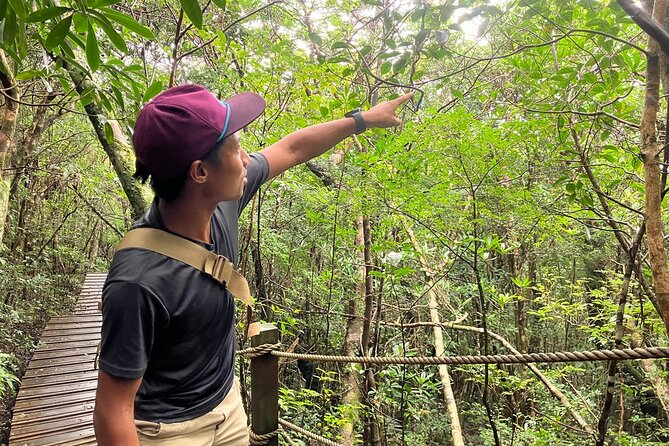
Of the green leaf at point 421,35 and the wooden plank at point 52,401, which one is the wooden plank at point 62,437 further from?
the green leaf at point 421,35

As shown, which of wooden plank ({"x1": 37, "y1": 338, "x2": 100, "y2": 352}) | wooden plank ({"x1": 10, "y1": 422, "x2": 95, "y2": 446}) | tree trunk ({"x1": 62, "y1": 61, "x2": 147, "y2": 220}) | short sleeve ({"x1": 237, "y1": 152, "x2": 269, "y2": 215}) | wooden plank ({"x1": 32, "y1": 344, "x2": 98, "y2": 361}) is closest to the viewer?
short sleeve ({"x1": 237, "y1": 152, "x2": 269, "y2": 215})

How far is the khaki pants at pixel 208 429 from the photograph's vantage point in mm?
1027

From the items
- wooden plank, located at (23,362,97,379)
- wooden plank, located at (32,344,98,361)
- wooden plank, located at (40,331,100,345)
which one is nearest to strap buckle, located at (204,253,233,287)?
wooden plank, located at (23,362,97,379)

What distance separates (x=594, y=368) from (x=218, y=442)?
7.14 m

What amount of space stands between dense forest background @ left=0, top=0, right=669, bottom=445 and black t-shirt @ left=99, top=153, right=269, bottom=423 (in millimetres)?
528

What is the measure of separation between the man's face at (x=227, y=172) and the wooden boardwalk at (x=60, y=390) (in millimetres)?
2889

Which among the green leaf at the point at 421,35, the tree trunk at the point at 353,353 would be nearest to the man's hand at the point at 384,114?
the green leaf at the point at 421,35

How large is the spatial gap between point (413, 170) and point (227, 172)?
1.61 m

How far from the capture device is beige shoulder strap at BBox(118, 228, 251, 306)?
971 mm

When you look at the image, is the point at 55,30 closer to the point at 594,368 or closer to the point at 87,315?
the point at 87,315

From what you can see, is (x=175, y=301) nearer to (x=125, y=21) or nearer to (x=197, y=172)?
(x=197, y=172)

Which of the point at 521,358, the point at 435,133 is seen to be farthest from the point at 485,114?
the point at 521,358

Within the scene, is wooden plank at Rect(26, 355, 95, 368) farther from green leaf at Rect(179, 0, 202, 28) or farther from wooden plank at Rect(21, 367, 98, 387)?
green leaf at Rect(179, 0, 202, 28)

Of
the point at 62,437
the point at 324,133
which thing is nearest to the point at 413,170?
the point at 324,133
